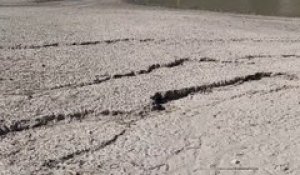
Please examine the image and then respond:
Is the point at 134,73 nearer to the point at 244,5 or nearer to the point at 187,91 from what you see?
the point at 187,91

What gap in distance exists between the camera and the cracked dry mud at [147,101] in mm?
3871

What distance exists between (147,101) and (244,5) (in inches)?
369

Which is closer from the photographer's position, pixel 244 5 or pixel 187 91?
pixel 187 91

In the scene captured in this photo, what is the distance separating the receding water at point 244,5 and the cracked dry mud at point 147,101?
5041 mm

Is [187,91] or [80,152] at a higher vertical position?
[187,91]

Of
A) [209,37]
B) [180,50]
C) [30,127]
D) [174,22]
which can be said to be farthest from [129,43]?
[30,127]

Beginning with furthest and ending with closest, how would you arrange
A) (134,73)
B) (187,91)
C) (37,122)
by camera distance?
1. (134,73)
2. (187,91)
3. (37,122)

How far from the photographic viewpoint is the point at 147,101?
4941mm

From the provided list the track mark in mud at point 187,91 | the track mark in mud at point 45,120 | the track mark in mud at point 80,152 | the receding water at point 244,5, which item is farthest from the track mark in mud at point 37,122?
the receding water at point 244,5

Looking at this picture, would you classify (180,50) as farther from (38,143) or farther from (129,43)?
(38,143)

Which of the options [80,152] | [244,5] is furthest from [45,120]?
[244,5]

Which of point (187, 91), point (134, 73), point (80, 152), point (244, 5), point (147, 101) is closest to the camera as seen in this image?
point (80, 152)

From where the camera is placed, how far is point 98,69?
229 inches

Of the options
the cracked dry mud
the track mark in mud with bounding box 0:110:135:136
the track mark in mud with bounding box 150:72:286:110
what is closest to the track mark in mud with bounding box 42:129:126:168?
the cracked dry mud
